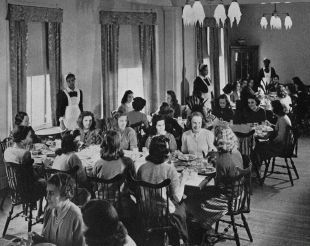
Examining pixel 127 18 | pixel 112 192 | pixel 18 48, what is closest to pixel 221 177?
pixel 112 192

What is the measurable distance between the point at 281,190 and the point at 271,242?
78.9 inches

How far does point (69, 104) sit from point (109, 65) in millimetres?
1357

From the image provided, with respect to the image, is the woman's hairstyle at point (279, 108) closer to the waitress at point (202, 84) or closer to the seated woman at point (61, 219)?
the waitress at point (202, 84)

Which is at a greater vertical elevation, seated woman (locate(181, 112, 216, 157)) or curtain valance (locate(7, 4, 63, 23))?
curtain valance (locate(7, 4, 63, 23))

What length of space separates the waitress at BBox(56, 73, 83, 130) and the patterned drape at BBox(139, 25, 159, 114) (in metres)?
2.27

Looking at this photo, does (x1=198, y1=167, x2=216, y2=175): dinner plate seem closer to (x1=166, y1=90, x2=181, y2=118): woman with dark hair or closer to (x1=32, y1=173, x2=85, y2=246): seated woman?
(x1=32, y1=173, x2=85, y2=246): seated woman

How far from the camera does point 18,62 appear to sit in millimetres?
6977

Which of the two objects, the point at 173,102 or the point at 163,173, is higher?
the point at 173,102

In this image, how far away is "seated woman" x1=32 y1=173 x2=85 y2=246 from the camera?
10.4 ft

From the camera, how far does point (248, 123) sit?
306 inches

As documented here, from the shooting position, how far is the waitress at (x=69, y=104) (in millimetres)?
7695

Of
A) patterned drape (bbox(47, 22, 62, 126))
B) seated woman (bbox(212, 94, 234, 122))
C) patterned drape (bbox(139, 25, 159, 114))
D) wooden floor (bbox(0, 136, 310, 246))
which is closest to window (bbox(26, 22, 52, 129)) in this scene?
patterned drape (bbox(47, 22, 62, 126))

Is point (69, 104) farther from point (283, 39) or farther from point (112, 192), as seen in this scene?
point (283, 39)

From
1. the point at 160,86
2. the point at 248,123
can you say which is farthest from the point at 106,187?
the point at 160,86
